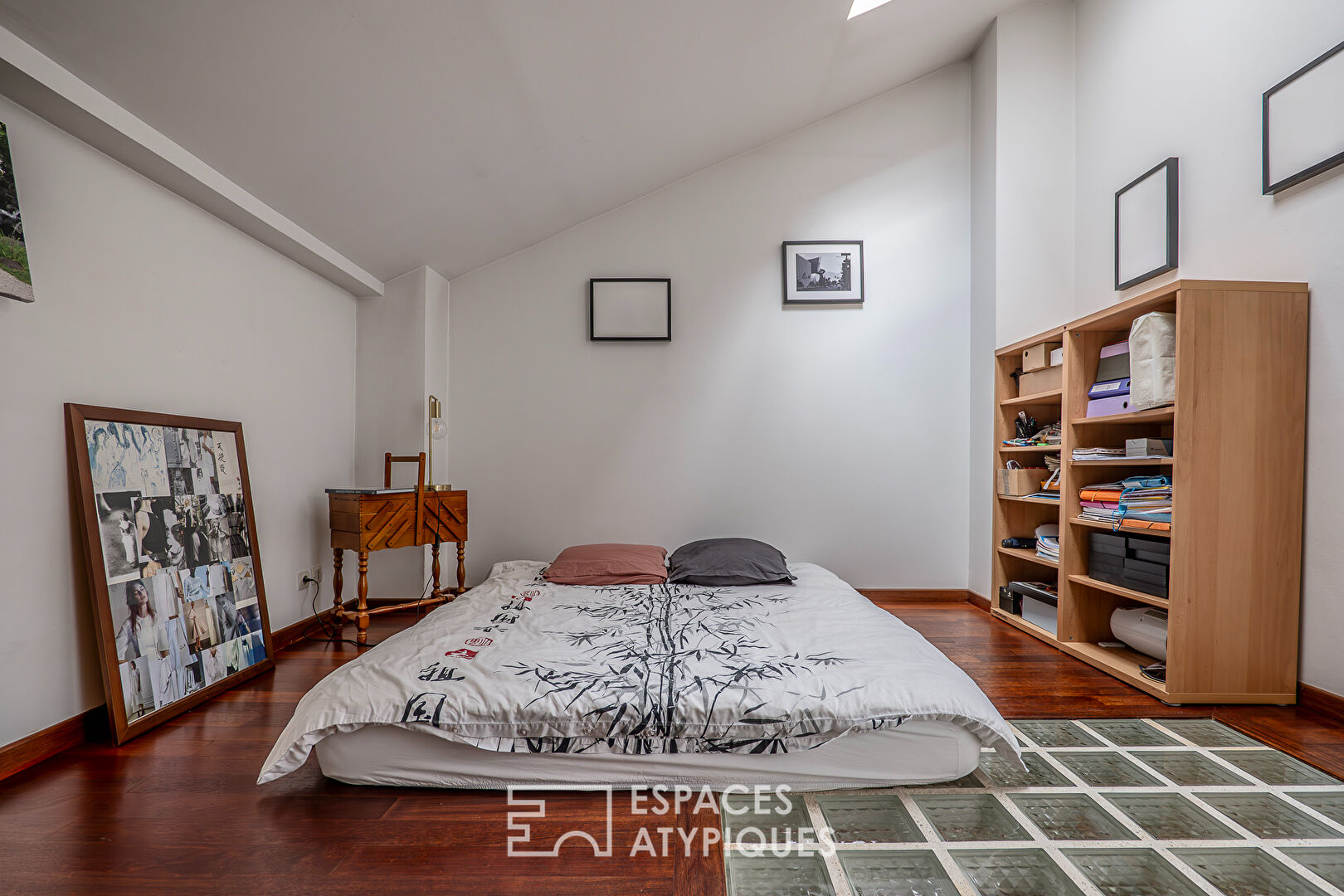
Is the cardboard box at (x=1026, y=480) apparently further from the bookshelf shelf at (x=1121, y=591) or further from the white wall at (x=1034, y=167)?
the white wall at (x=1034, y=167)

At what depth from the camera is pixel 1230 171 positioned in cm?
261

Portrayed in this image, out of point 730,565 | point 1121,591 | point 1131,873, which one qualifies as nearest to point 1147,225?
point 1121,591

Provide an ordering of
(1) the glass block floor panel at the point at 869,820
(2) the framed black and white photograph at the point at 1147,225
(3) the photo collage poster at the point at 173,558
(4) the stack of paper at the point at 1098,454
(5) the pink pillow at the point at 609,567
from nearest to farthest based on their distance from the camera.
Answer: (1) the glass block floor panel at the point at 869,820 → (3) the photo collage poster at the point at 173,558 → (4) the stack of paper at the point at 1098,454 → (2) the framed black and white photograph at the point at 1147,225 → (5) the pink pillow at the point at 609,567

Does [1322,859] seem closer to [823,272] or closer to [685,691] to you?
[685,691]

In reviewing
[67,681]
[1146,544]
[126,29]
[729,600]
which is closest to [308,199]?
[126,29]

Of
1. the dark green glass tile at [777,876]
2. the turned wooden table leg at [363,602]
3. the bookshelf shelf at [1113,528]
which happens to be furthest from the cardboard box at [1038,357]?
the turned wooden table leg at [363,602]

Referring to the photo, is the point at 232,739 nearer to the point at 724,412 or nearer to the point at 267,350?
the point at 267,350

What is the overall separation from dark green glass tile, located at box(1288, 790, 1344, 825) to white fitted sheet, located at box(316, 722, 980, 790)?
80 cm

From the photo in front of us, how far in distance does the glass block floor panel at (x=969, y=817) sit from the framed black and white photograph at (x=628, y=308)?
297 centimetres

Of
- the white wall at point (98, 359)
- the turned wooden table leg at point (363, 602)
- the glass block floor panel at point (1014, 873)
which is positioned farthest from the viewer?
the turned wooden table leg at point (363, 602)

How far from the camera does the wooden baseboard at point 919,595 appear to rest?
13.0 ft

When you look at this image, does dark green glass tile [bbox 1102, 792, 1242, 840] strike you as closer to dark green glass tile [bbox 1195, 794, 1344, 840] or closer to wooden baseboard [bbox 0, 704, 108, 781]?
dark green glass tile [bbox 1195, 794, 1344, 840]

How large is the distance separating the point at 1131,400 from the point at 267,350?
12.5ft

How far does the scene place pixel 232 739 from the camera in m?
2.03
